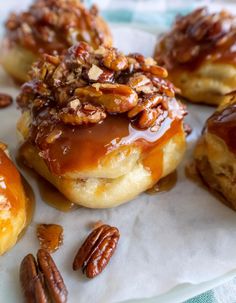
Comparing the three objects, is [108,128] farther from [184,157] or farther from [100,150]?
[184,157]

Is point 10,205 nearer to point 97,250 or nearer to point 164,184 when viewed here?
point 97,250

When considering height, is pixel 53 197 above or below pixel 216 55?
below

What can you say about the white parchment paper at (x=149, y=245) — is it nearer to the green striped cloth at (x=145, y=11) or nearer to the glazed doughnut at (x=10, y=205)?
the glazed doughnut at (x=10, y=205)

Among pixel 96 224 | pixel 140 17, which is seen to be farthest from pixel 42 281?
pixel 140 17

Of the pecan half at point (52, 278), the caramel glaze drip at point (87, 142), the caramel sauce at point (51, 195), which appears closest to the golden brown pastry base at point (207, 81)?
the caramel glaze drip at point (87, 142)

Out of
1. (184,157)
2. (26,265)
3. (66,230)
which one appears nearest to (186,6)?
(184,157)

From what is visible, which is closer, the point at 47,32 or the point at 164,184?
the point at 164,184

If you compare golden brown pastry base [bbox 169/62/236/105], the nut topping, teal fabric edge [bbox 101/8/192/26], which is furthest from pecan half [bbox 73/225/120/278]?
teal fabric edge [bbox 101/8/192/26]
